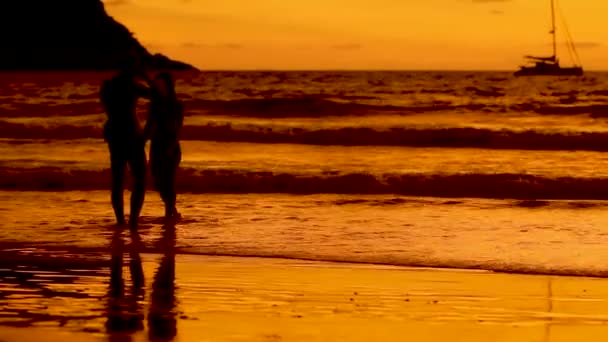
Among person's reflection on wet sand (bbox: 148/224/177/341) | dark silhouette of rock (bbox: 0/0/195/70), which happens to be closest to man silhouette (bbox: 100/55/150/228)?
person's reflection on wet sand (bbox: 148/224/177/341)

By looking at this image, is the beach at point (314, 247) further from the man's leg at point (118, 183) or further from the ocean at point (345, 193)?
the man's leg at point (118, 183)

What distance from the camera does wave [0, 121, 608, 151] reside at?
25703 mm

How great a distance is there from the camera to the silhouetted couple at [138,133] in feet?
35.4

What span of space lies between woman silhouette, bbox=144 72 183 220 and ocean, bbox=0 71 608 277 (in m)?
0.44

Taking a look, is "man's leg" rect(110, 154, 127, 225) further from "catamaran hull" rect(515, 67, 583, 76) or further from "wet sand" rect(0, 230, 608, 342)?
"catamaran hull" rect(515, 67, 583, 76)

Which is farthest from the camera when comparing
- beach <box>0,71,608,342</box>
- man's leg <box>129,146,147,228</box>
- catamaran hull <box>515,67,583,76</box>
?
catamaran hull <box>515,67,583,76</box>

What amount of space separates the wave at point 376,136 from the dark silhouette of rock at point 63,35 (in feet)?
266

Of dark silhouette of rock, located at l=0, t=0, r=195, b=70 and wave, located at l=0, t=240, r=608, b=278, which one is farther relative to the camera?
dark silhouette of rock, located at l=0, t=0, r=195, b=70

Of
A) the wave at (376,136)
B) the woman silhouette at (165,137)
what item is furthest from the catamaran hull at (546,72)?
the woman silhouette at (165,137)

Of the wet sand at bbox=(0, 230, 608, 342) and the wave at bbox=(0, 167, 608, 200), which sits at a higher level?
the wet sand at bbox=(0, 230, 608, 342)

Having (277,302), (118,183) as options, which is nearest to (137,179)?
(118,183)

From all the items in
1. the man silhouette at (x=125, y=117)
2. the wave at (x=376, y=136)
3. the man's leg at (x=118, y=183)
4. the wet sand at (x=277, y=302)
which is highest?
the man silhouette at (x=125, y=117)

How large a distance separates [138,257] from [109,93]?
1974 mm

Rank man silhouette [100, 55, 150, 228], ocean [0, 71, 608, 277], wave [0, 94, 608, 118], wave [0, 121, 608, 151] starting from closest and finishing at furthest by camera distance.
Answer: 1. ocean [0, 71, 608, 277]
2. man silhouette [100, 55, 150, 228]
3. wave [0, 121, 608, 151]
4. wave [0, 94, 608, 118]
